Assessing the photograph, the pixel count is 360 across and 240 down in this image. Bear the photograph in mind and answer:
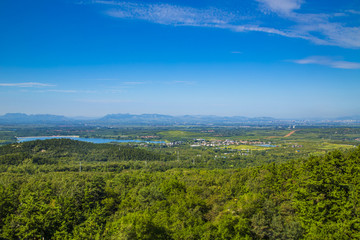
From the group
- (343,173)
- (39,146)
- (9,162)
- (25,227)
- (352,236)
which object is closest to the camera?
(352,236)

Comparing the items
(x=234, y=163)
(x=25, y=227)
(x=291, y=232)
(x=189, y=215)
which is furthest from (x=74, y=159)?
(x=291, y=232)

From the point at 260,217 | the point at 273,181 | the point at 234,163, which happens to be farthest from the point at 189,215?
the point at 234,163

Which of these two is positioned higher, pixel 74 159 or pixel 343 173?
pixel 343 173

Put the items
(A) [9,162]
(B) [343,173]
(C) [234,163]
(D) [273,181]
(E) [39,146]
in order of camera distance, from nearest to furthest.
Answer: (B) [343,173], (D) [273,181], (A) [9,162], (C) [234,163], (E) [39,146]

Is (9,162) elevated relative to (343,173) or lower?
lower

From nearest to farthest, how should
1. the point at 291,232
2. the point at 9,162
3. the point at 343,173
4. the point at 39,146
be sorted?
1. the point at 291,232
2. the point at 343,173
3. the point at 9,162
4. the point at 39,146

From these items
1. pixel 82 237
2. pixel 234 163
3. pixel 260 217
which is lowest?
pixel 234 163

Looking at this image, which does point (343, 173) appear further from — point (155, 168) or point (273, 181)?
point (155, 168)

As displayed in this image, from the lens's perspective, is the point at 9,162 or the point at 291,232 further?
the point at 9,162

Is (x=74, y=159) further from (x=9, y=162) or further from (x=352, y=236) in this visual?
(x=352, y=236)
